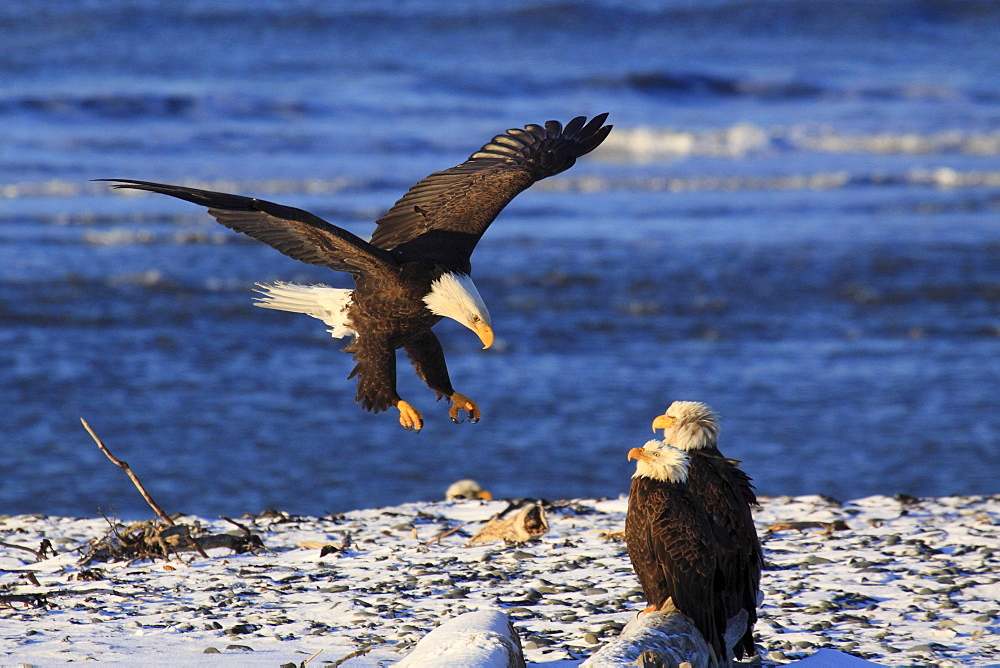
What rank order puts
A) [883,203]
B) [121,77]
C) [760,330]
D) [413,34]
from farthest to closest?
[413,34], [121,77], [883,203], [760,330]

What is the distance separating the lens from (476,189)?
475cm

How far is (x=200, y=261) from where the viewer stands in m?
9.89

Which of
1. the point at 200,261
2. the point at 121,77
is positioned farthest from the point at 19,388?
the point at 121,77

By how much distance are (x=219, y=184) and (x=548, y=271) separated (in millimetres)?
5447

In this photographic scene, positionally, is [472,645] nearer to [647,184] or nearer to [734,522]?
[734,522]

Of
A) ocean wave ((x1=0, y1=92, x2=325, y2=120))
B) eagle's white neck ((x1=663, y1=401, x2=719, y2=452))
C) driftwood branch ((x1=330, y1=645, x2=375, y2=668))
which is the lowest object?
driftwood branch ((x1=330, y1=645, x2=375, y2=668))

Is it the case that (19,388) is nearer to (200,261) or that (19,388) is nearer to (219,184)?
(200,261)

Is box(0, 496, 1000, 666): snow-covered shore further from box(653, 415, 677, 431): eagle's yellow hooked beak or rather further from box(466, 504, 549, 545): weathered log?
box(653, 415, 677, 431): eagle's yellow hooked beak

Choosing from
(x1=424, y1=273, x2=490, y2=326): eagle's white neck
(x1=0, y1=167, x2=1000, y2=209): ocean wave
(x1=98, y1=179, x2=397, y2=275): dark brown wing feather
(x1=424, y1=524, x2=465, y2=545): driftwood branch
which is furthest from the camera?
(x1=0, y1=167, x2=1000, y2=209): ocean wave

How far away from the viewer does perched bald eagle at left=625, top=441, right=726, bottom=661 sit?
3.17 m

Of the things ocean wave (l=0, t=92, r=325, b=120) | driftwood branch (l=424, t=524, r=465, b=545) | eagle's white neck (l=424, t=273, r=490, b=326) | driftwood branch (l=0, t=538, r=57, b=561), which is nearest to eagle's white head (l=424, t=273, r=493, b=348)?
eagle's white neck (l=424, t=273, r=490, b=326)

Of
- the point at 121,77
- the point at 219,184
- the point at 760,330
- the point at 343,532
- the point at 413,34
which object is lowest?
the point at 343,532

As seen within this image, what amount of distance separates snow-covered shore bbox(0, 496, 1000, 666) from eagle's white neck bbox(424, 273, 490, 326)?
36.1 inches

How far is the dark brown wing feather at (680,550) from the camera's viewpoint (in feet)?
10.4
